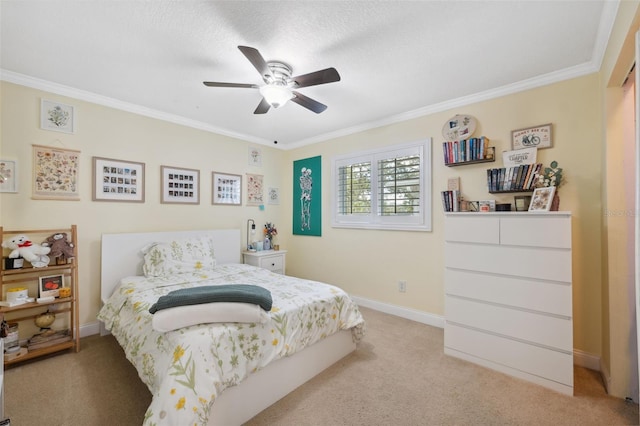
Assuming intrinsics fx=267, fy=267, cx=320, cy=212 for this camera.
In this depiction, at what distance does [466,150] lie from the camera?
2688 mm

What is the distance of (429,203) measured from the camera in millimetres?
3051

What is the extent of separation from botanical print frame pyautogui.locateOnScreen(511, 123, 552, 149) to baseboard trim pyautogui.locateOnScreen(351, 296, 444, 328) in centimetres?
192

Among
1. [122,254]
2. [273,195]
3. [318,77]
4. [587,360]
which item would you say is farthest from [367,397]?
[273,195]

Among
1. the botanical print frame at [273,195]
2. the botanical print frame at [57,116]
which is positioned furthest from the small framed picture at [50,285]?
the botanical print frame at [273,195]

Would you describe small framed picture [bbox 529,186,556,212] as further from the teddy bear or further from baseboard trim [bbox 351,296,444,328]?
the teddy bear

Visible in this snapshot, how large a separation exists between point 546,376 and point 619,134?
1.82 m

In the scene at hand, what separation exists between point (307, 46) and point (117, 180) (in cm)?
248

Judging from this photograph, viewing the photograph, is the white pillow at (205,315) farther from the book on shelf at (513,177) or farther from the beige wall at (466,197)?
the book on shelf at (513,177)

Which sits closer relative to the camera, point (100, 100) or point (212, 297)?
point (212, 297)

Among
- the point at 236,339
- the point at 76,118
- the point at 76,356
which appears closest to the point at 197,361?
the point at 236,339

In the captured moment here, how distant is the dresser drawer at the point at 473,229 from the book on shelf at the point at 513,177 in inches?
15.7

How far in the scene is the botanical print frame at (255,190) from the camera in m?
4.16

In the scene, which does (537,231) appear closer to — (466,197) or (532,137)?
(466,197)

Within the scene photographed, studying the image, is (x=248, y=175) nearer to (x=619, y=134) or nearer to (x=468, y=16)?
(x=468, y=16)
